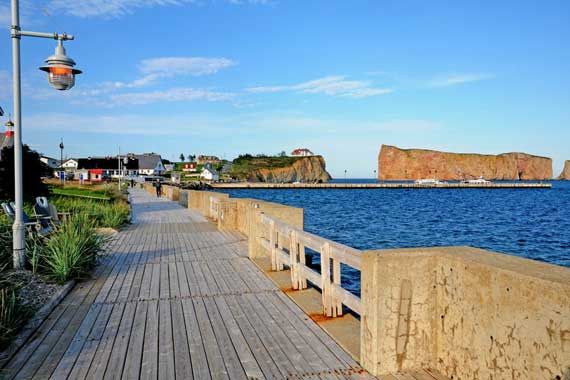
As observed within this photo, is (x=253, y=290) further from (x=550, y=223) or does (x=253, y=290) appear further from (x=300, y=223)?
(x=550, y=223)

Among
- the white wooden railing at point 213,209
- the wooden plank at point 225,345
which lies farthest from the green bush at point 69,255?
the white wooden railing at point 213,209

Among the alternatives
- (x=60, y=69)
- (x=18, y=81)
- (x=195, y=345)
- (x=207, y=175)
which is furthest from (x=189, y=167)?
(x=195, y=345)

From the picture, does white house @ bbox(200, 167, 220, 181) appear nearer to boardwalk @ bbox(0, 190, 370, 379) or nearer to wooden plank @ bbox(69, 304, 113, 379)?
boardwalk @ bbox(0, 190, 370, 379)

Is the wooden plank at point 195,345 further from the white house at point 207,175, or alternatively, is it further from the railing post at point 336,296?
the white house at point 207,175

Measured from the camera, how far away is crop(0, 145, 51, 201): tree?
792 inches

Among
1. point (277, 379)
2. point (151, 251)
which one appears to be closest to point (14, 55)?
point (151, 251)

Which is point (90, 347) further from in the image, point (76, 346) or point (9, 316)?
point (9, 316)

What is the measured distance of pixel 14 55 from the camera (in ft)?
25.1

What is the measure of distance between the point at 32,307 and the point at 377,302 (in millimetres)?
4412

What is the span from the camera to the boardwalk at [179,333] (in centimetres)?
417

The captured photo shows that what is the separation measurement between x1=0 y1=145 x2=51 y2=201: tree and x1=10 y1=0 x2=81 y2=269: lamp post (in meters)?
14.0

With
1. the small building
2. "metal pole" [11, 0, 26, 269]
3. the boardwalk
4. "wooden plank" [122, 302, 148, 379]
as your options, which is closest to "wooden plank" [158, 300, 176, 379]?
the boardwalk

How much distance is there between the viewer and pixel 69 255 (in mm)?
7555

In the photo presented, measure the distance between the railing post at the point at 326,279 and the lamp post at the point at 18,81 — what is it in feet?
16.8
